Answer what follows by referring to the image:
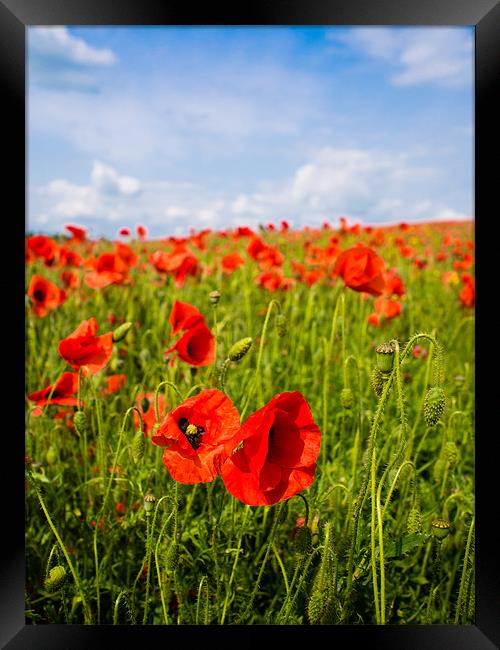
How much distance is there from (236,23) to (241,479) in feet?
2.32

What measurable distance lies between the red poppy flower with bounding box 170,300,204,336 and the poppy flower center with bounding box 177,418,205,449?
1.20 ft

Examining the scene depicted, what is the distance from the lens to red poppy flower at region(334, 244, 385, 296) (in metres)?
1.35

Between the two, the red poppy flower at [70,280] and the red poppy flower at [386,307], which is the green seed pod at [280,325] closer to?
the red poppy flower at [386,307]

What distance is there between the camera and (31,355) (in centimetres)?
232

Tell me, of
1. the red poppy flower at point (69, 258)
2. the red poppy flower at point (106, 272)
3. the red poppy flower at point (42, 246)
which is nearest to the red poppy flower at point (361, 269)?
the red poppy flower at point (106, 272)

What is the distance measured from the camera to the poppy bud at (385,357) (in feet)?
2.75

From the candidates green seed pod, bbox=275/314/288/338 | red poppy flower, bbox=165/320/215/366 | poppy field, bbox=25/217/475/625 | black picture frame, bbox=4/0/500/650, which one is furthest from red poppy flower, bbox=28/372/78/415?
green seed pod, bbox=275/314/288/338

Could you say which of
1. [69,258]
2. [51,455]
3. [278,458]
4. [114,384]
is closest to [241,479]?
[278,458]

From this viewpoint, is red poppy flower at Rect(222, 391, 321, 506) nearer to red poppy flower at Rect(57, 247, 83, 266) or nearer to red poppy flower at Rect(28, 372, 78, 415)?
red poppy flower at Rect(28, 372, 78, 415)

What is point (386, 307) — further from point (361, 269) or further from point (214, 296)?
point (214, 296)

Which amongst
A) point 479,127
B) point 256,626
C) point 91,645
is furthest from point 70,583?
point 479,127
